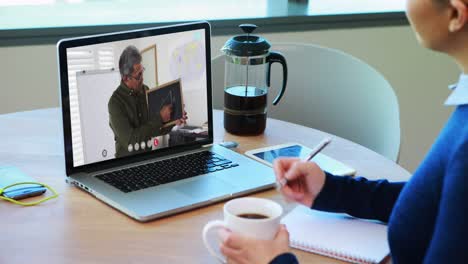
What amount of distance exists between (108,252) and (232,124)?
23.9 inches

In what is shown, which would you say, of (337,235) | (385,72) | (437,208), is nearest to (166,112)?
(337,235)

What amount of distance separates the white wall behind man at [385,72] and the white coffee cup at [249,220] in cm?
149

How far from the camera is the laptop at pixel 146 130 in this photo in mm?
1302

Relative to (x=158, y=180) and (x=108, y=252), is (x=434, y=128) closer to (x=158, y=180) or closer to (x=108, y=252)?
(x=158, y=180)

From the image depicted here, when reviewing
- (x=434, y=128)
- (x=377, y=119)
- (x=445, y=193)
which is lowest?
(x=434, y=128)

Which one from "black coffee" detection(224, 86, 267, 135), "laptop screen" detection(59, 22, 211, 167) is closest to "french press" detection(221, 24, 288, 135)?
"black coffee" detection(224, 86, 267, 135)

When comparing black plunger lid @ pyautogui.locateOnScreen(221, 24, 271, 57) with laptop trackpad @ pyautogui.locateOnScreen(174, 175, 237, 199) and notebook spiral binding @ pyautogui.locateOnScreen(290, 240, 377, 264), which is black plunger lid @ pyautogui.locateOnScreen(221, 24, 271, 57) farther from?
notebook spiral binding @ pyautogui.locateOnScreen(290, 240, 377, 264)

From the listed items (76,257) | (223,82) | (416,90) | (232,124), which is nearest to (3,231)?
(76,257)

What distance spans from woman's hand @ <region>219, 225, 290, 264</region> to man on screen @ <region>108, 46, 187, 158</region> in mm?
478

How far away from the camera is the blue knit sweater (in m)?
0.88

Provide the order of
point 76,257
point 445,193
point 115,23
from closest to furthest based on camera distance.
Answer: point 445,193, point 76,257, point 115,23

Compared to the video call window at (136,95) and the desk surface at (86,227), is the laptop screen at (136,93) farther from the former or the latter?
the desk surface at (86,227)

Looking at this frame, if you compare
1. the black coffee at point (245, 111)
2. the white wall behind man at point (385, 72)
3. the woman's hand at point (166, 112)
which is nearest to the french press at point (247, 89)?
the black coffee at point (245, 111)

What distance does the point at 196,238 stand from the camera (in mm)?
1161
